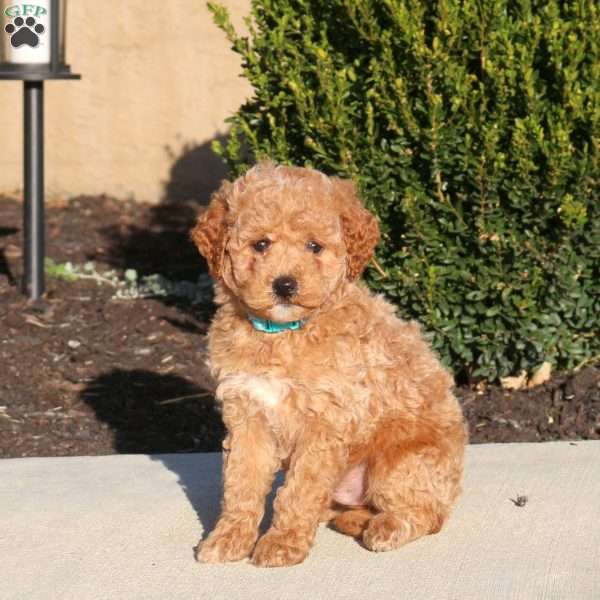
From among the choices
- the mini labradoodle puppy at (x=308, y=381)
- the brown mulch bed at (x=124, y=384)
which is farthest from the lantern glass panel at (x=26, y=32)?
the mini labradoodle puppy at (x=308, y=381)

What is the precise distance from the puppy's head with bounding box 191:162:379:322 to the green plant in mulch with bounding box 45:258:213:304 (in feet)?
12.8

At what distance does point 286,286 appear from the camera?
4238mm

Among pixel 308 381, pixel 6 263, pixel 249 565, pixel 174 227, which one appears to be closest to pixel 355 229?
pixel 308 381

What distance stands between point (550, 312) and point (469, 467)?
1.18 metres

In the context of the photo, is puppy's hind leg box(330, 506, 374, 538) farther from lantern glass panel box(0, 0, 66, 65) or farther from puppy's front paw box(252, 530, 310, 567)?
lantern glass panel box(0, 0, 66, 65)

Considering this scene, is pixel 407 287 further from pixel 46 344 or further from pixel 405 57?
pixel 46 344

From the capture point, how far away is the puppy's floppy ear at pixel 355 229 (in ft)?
14.6

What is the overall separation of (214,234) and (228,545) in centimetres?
103

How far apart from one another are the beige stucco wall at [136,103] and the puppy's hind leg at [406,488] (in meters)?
5.85

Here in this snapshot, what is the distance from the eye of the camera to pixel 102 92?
1029 centimetres

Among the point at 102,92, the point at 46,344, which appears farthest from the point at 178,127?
the point at 46,344

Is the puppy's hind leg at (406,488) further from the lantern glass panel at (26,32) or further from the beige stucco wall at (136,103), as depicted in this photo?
the beige stucco wall at (136,103)

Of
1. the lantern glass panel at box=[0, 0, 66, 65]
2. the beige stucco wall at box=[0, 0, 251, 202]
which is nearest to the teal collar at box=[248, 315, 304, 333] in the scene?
the lantern glass panel at box=[0, 0, 66, 65]

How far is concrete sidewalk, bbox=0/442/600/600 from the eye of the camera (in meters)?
4.27
